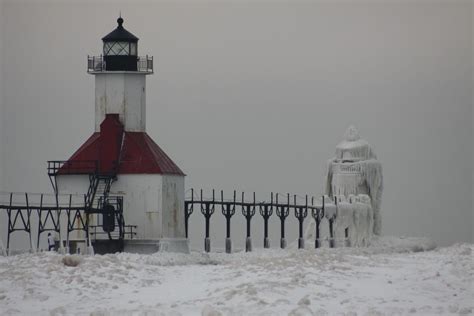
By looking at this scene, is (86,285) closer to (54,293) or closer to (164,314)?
(54,293)

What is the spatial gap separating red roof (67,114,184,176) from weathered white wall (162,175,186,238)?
466 mm

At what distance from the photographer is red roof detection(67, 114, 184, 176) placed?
76125 mm

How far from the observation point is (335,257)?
60.9 meters

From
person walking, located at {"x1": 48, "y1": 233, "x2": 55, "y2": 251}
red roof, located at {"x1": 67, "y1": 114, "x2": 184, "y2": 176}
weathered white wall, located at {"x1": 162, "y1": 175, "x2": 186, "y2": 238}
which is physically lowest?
person walking, located at {"x1": 48, "y1": 233, "x2": 55, "y2": 251}

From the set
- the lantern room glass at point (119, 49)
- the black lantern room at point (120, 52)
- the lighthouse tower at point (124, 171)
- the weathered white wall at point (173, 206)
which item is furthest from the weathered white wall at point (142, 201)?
the lantern room glass at point (119, 49)

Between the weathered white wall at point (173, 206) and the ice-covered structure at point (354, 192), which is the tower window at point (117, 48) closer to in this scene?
the weathered white wall at point (173, 206)

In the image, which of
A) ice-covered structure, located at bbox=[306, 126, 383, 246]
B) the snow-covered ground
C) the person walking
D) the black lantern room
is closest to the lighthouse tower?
the black lantern room

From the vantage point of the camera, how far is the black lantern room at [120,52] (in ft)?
258

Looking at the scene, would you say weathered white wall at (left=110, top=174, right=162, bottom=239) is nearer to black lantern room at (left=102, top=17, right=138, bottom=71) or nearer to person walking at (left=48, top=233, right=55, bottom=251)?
person walking at (left=48, top=233, right=55, bottom=251)

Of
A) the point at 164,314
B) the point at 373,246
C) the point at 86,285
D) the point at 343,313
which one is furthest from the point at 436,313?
the point at 373,246

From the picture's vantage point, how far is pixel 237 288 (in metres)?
52.1

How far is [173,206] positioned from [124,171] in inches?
110

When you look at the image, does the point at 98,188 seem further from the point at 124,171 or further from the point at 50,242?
the point at 50,242

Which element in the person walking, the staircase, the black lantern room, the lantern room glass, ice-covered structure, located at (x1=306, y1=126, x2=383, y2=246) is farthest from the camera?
ice-covered structure, located at (x1=306, y1=126, x2=383, y2=246)
